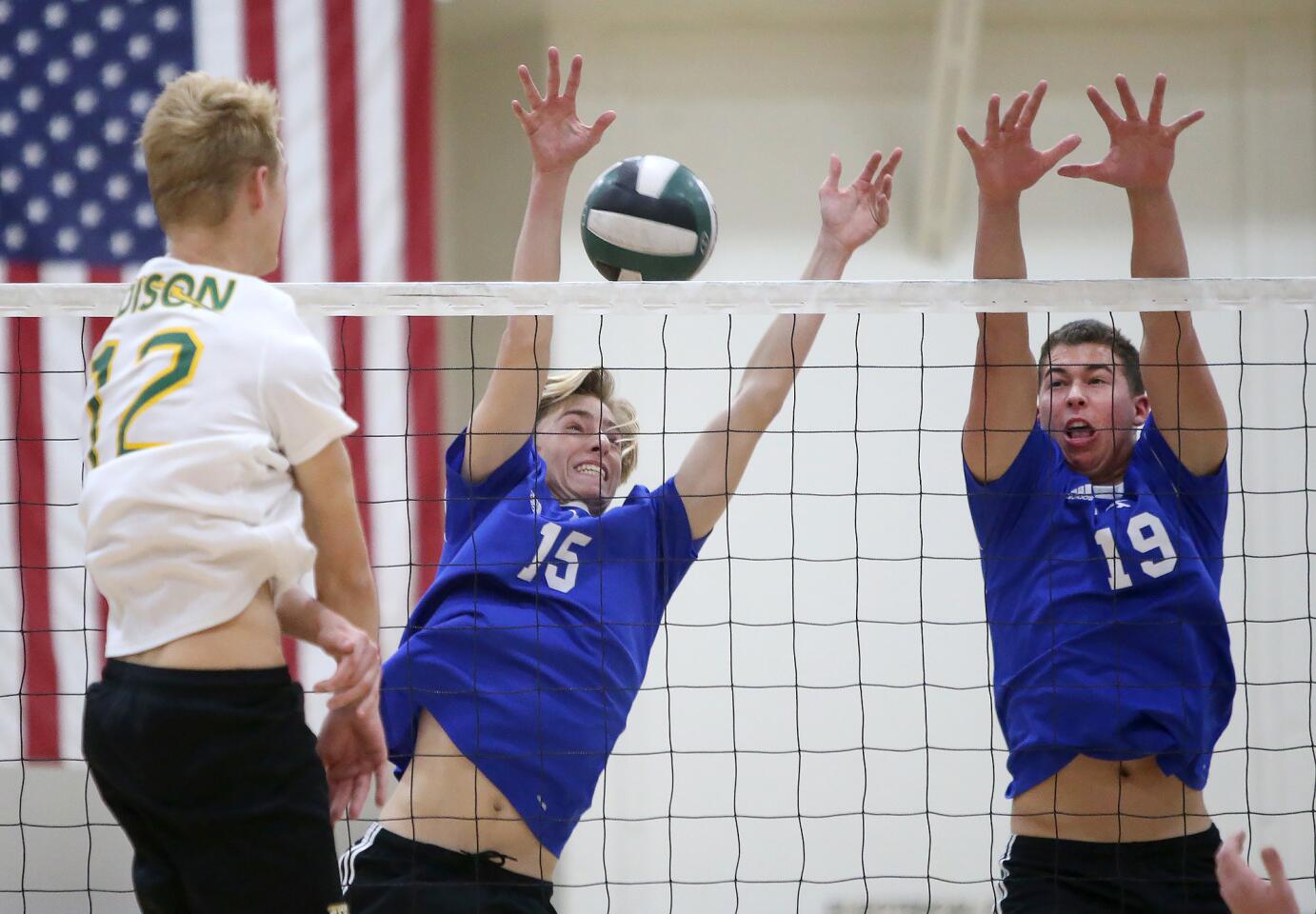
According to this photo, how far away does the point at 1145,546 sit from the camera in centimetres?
266

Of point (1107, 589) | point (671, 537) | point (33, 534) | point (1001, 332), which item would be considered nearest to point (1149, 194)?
point (1001, 332)

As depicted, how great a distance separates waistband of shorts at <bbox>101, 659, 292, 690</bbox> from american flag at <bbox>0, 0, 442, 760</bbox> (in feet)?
11.6

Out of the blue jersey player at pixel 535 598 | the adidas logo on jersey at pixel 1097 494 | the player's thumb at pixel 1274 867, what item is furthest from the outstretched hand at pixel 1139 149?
the player's thumb at pixel 1274 867

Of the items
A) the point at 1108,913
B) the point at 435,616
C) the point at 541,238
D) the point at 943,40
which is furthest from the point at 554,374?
the point at 943,40

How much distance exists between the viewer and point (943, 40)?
578 cm

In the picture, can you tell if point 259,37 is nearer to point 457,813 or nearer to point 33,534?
point 33,534

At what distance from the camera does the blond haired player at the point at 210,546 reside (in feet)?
5.39

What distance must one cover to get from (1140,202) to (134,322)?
194 centimetres

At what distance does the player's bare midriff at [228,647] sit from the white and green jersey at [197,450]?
13mm

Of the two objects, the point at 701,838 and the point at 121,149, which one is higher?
the point at 121,149

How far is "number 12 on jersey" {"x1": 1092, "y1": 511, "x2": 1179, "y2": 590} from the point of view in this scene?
2.65 metres

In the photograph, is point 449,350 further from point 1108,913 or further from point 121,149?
point 1108,913

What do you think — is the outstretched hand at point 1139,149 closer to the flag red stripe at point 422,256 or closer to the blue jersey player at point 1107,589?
the blue jersey player at point 1107,589

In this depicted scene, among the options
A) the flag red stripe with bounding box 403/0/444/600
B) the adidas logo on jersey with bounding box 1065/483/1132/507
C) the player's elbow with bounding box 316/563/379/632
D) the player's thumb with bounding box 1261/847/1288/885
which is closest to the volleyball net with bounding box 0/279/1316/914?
the flag red stripe with bounding box 403/0/444/600
